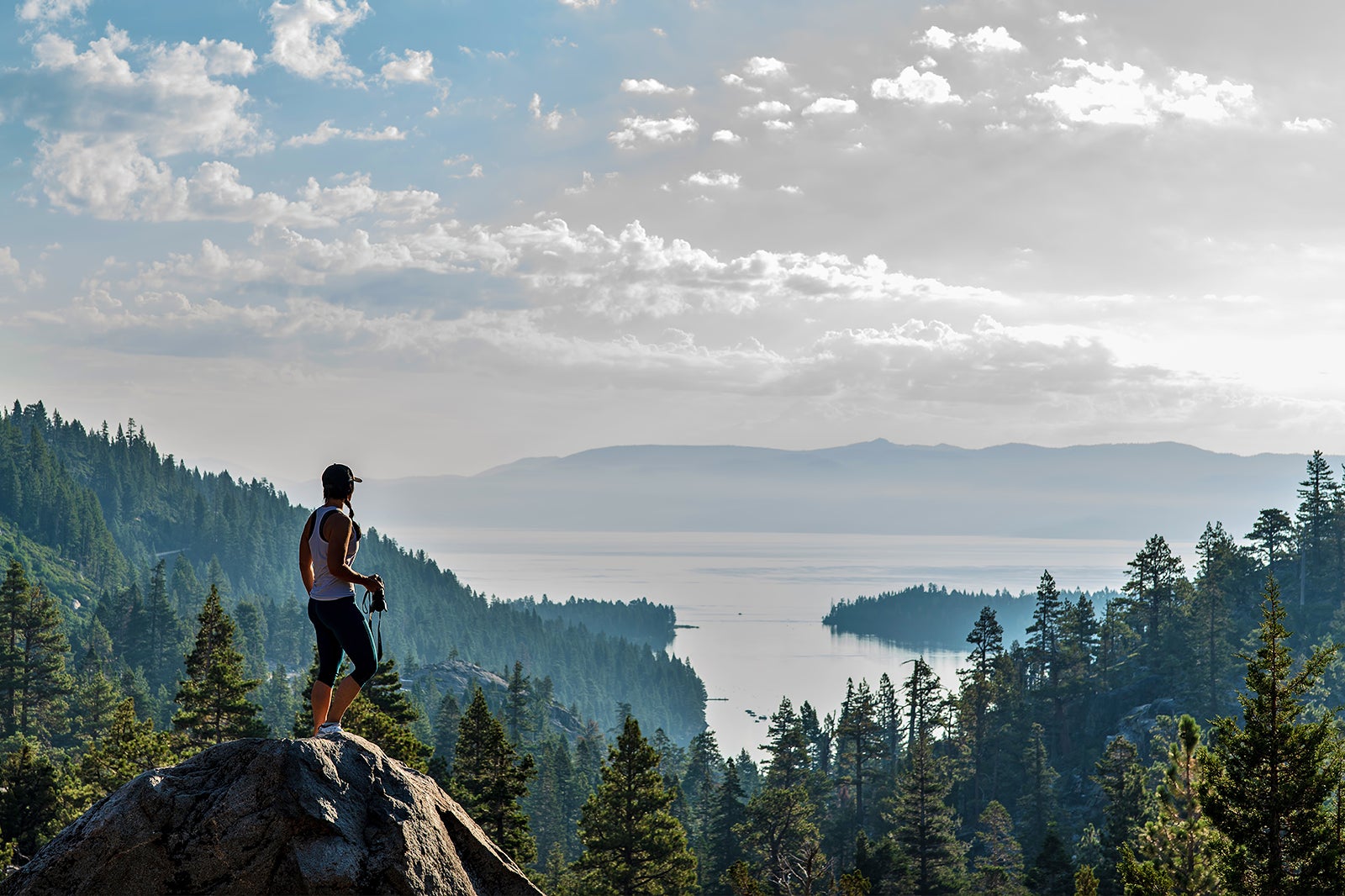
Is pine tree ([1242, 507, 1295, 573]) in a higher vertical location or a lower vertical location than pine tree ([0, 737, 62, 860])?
higher

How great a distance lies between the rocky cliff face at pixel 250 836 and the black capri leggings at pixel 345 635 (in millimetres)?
1166

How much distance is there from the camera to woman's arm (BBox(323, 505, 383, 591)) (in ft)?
33.4

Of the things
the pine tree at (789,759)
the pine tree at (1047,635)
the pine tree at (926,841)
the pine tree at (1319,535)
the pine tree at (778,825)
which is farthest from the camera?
the pine tree at (1319,535)

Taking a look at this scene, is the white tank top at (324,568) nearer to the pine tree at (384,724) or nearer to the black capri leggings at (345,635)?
the black capri leggings at (345,635)

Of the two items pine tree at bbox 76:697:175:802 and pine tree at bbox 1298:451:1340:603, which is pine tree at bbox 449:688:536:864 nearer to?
pine tree at bbox 76:697:175:802

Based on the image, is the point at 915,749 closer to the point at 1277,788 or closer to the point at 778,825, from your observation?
the point at 778,825

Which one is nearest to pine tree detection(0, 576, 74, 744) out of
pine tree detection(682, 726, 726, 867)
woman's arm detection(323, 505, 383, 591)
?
pine tree detection(682, 726, 726, 867)

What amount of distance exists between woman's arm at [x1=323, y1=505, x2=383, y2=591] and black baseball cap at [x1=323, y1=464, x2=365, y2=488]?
329 millimetres

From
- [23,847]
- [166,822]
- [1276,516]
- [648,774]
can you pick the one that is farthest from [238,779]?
[1276,516]

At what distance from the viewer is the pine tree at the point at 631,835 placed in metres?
35.8

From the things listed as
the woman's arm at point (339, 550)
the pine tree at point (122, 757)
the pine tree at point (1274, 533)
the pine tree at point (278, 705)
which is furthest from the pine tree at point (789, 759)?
the pine tree at point (278, 705)

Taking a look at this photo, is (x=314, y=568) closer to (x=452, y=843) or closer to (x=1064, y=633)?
(x=452, y=843)

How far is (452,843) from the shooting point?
31.9 ft

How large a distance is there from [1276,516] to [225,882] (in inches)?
4367
